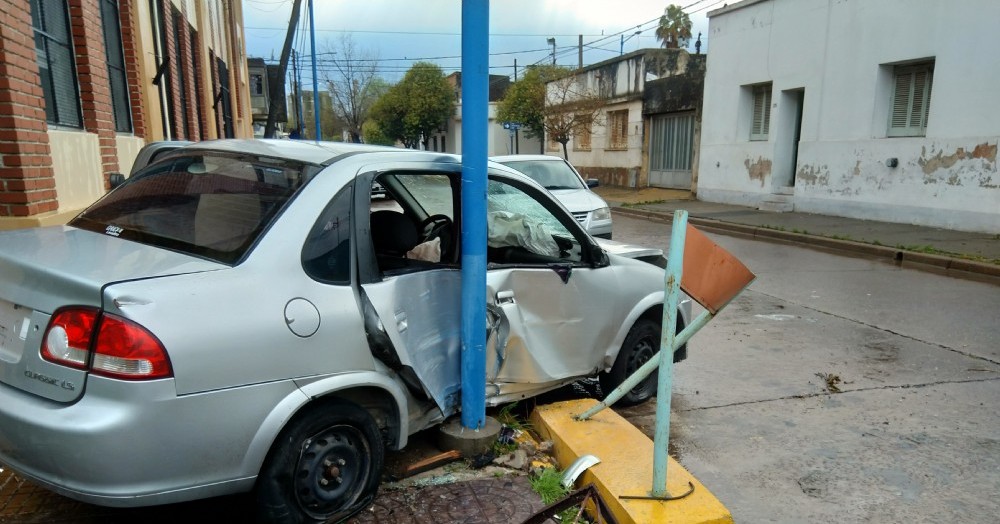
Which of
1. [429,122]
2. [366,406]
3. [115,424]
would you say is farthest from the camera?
[429,122]

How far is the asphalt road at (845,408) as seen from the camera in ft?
11.5

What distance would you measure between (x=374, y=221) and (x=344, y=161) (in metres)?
0.65

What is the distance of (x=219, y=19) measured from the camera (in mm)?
19344

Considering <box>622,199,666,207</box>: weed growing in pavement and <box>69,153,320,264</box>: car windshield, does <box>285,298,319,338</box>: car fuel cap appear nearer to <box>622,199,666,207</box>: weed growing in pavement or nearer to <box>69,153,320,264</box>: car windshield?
<box>69,153,320,264</box>: car windshield

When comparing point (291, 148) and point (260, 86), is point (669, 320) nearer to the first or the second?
point (291, 148)

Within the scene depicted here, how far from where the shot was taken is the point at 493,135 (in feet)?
156

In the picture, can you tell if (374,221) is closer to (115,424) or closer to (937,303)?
(115,424)

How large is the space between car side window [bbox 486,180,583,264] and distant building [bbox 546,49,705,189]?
17.9 meters

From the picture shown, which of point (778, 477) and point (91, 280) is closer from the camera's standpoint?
point (91, 280)

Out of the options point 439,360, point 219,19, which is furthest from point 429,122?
point 439,360

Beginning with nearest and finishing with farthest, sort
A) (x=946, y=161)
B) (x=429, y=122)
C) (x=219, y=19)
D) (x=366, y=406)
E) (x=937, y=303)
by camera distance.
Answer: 1. (x=366, y=406)
2. (x=937, y=303)
3. (x=946, y=161)
4. (x=219, y=19)
5. (x=429, y=122)

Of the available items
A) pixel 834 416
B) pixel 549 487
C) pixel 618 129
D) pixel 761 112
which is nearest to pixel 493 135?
pixel 618 129

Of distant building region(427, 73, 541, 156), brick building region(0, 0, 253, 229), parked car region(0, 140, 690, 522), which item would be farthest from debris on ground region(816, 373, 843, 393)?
distant building region(427, 73, 541, 156)

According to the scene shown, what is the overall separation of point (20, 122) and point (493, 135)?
43.8 m
